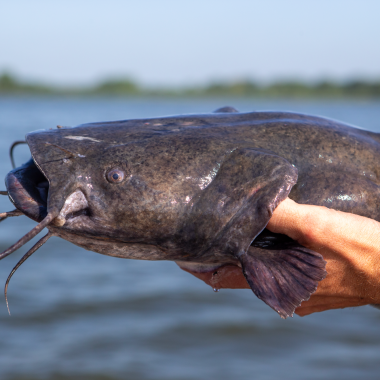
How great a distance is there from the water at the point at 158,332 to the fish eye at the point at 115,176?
3.64 m

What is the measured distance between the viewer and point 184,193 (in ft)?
6.81

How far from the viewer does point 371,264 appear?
2.44m

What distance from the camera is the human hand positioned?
83.6 inches

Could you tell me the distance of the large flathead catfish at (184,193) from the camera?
201cm

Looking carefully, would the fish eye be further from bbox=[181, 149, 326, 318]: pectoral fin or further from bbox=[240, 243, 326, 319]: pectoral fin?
bbox=[240, 243, 326, 319]: pectoral fin

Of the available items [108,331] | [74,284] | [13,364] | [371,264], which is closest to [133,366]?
[108,331]

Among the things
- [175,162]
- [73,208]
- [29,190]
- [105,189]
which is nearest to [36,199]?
[29,190]

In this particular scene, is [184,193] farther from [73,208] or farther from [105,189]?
[73,208]

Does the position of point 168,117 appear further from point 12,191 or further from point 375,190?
point 375,190

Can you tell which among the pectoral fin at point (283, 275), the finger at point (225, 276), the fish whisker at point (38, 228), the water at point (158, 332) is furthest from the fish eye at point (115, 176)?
the water at point (158, 332)

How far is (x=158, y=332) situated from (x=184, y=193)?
437 centimetres

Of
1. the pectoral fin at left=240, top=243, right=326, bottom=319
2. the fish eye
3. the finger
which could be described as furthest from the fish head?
the finger

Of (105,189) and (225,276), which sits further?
(225,276)

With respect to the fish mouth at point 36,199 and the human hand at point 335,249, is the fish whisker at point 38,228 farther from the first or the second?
the human hand at point 335,249
